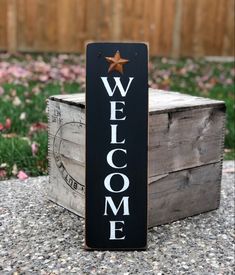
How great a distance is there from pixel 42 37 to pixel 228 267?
617 centimetres

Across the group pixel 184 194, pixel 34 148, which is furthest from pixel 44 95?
pixel 184 194

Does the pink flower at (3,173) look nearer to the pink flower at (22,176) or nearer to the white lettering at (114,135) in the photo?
the pink flower at (22,176)

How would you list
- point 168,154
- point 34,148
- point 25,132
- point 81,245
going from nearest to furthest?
1. point 81,245
2. point 168,154
3. point 34,148
4. point 25,132

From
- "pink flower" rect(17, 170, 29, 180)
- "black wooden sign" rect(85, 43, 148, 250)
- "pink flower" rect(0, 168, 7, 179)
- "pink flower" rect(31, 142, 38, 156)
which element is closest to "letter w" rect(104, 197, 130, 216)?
"black wooden sign" rect(85, 43, 148, 250)

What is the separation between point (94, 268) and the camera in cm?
220

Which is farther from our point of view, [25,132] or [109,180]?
[25,132]

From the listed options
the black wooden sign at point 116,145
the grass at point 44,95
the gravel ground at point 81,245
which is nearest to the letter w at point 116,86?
the black wooden sign at point 116,145

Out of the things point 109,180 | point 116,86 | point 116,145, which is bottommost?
point 109,180

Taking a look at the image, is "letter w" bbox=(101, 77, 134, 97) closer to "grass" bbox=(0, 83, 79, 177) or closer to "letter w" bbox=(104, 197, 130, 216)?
"letter w" bbox=(104, 197, 130, 216)

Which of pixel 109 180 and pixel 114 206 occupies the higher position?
pixel 109 180

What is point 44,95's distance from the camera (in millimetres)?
5027

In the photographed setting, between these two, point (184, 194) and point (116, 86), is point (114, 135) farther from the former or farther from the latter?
point (184, 194)

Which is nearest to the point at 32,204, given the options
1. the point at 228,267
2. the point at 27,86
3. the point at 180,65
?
the point at 228,267

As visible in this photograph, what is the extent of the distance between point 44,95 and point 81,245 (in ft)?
9.17
